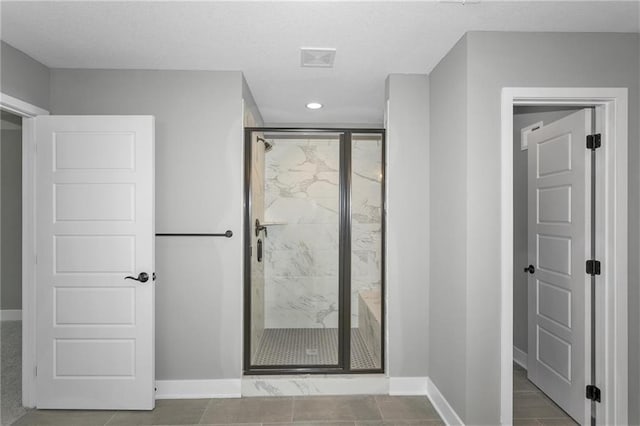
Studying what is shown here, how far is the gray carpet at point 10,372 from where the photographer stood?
282cm

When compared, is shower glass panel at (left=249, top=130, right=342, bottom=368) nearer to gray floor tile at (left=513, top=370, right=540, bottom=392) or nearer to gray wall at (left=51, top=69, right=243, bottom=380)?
gray wall at (left=51, top=69, right=243, bottom=380)

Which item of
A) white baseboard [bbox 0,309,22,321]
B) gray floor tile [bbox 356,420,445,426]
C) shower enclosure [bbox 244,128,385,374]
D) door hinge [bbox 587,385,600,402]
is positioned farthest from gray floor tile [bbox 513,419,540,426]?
white baseboard [bbox 0,309,22,321]

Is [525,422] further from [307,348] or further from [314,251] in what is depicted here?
[314,251]

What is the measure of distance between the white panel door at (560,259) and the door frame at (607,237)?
5.3 inches

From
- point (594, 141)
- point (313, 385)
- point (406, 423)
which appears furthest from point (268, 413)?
point (594, 141)

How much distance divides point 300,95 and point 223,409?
2.70 meters

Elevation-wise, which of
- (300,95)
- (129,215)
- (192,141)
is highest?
(300,95)

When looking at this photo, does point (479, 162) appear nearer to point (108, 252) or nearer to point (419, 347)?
point (419, 347)

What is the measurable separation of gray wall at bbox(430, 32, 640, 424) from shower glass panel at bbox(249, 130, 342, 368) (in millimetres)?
1123

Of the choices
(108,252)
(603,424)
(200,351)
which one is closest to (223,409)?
(200,351)

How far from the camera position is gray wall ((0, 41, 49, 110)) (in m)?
2.60

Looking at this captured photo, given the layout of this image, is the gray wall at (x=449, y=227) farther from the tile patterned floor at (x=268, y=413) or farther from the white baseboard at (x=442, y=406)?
the tile patterned floor at (x=268, y=413)

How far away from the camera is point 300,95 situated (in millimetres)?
3754

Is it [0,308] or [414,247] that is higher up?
[414,247]
